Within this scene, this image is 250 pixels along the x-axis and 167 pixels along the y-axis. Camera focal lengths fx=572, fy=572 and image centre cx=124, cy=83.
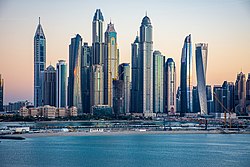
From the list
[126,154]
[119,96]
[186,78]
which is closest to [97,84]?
[119,96]

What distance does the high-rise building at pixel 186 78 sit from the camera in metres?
66.8

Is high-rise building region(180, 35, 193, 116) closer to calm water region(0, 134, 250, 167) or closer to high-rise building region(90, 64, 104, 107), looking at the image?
high-rise building region(90, 64, 104, 107)

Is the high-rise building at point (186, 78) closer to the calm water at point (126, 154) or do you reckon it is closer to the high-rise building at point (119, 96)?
the high-rise building at point (119, 96)

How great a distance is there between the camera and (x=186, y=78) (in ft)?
227

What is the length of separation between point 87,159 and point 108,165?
1711 mm

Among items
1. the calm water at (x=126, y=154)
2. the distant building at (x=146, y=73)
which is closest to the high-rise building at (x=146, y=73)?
the distant building at (x=146, y=73)

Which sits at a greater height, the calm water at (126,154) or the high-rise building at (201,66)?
the high-rise building at (201,66)

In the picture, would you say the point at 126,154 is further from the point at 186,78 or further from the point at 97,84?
the point at 186,78

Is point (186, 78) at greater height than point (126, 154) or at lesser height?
greater

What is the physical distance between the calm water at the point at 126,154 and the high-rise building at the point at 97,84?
129ft

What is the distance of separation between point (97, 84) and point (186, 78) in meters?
11.1

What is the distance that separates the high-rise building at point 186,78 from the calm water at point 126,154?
4038 centimetres

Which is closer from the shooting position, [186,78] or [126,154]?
[126,154]

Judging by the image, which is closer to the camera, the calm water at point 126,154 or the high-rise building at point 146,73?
the calm water at point 126,154
